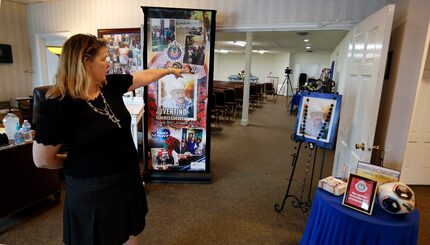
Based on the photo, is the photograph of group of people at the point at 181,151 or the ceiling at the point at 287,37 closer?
the photograph of group of people at the point at 181,151

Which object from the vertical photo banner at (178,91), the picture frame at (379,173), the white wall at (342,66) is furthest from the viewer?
the white wall at (342,66)

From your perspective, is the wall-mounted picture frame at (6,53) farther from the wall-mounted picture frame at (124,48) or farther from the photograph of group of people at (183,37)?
the photograph of group of people at (183,37)

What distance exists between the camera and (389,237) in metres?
1.34

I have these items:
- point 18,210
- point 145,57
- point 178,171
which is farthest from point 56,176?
point 145,57

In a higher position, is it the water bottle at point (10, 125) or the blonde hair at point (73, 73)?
the blonde hair at point (73, 73)

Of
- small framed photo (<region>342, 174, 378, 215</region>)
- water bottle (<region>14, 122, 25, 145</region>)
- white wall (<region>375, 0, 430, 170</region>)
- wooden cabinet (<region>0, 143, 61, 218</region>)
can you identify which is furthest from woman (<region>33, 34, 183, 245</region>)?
white wall (<region>375, 0, 430, 170</region>)

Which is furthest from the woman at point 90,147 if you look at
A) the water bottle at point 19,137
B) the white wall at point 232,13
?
the white wall at point 232,13

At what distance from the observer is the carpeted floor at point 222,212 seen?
215cm

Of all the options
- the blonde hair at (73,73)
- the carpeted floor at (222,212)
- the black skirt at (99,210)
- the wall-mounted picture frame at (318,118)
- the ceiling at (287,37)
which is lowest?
the carpeted floor at (222,212)

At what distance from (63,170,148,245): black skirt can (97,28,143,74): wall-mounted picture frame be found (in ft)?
9.52

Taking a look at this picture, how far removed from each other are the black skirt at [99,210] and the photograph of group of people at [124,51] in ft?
9.64

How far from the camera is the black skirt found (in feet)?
3.84

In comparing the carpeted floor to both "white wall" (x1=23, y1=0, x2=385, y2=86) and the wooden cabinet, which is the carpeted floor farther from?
"white wall" (x1=23, y1=0, x2=385, y2=86)

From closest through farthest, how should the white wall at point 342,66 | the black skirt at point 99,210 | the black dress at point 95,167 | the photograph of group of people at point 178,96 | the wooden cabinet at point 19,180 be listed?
the black dress at point 95,167 < the black skirt at point 99,210 < the wooden cabinet at point 19,180 < the photograph of group of people at point 178,96 < the white wall at point 342,66
